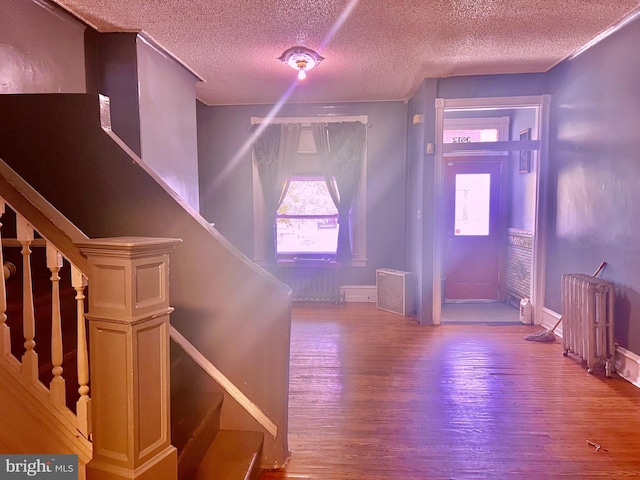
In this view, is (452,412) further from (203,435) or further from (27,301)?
(27,301)

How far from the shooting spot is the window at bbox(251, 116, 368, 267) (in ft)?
19.9

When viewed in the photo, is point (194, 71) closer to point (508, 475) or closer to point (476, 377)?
point (476, 377)

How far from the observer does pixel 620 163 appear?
3.49 m

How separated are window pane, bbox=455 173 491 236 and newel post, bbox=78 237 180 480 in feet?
17.5

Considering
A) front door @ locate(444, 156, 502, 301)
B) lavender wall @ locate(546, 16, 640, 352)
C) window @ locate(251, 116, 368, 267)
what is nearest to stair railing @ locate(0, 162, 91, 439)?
lavender wall @ locate(546, 16, 640, 352)

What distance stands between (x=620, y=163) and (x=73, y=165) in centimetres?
403

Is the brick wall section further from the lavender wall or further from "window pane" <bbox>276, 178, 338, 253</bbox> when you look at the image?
"window pane" <bbox>276, 178, 338, 253</bbox>

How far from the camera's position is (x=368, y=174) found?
19.9ft

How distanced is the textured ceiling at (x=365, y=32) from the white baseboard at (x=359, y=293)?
9.34 ft

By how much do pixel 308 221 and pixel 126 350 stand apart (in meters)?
4.85

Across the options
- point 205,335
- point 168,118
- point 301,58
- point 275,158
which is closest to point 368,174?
point 275,158

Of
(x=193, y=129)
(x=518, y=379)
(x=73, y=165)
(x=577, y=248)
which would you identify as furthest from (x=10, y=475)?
(x=577, y=248)

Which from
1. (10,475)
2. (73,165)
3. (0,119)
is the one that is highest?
(0,119)

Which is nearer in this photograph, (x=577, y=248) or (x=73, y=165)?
(x=73, y=165)
